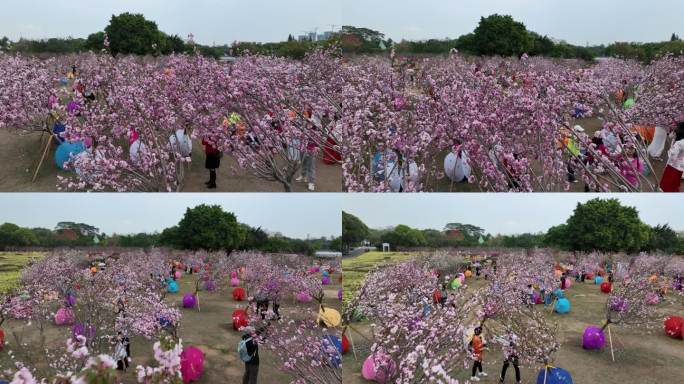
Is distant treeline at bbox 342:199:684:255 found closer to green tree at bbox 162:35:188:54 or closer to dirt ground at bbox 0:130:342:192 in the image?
dirt ground at bbox 0:130:342:192

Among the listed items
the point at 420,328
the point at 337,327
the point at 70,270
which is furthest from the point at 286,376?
the point at 70,270

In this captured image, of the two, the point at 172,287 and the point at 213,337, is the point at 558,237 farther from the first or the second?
the point at 172,287

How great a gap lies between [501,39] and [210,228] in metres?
12.2

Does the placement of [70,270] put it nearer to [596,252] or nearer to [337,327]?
[337,327]

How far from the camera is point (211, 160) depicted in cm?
718

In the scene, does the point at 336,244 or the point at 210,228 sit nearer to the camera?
the point at 336,244

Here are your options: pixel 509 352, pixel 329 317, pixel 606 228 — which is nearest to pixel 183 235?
pixel 329 317

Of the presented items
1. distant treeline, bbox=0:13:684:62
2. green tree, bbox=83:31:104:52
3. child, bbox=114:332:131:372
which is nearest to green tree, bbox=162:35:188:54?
distant treeline, bbox=0:13:684:62

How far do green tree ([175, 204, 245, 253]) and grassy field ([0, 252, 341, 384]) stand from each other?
1.32 metres

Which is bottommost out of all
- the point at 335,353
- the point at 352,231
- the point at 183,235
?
the point at 335,353

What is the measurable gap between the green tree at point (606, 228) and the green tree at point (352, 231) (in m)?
3.28

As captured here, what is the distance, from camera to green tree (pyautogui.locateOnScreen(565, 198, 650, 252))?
693 cm

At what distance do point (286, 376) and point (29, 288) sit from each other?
16.2ft

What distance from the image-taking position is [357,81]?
7.29 m
